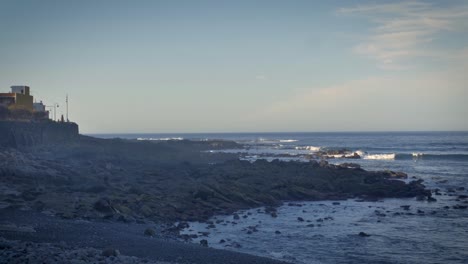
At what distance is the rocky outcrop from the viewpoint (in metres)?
44.3

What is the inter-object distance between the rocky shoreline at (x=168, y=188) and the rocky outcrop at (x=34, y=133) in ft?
6.74

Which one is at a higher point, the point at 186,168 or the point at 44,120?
the point at 44,120

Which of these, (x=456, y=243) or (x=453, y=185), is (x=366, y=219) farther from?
(x=453, y=185)

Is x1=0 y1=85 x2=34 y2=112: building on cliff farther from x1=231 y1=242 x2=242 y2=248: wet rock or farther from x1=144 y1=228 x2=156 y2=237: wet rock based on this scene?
x1=231 y1=242 x2=242 y2=248: wet rock

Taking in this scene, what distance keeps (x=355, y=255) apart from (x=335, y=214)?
8.27m

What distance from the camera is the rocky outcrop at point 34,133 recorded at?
145 feet

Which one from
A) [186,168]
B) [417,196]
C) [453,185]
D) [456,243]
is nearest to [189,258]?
[456,243]

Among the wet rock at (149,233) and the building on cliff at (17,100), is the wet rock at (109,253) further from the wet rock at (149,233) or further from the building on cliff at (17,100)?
the building on cliff at (17,100)

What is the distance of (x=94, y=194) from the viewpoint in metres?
26.0

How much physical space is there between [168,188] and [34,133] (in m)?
26.3

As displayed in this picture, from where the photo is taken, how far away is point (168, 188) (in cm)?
3039

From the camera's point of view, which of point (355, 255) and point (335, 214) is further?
point (335, 214)

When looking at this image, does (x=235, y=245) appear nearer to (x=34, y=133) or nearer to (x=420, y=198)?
(x=420, y=198)

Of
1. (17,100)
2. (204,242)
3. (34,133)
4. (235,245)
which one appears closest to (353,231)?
(235,245)
